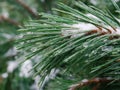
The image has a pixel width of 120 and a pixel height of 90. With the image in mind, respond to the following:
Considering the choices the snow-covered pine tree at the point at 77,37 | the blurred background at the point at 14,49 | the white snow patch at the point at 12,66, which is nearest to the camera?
the snow-covered pine tree at the point at 77,37

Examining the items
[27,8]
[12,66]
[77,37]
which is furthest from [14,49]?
[77,37]

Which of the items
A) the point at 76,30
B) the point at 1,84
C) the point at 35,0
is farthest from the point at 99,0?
the point at 1,84

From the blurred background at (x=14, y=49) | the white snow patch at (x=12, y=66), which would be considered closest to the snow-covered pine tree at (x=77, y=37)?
the blurred background at (x=14, y=49)

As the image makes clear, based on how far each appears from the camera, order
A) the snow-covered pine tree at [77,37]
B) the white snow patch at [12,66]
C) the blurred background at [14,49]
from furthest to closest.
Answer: the white snow patch at [12,66] < the blurred background at [14,49] < the snow-covered pine tree at [77,37]

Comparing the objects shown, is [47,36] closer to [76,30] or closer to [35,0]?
[76,30]

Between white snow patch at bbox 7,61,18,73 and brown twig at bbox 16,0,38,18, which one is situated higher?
brown twig at bbox 16,0,38,18

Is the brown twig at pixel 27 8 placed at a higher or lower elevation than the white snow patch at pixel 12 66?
higher

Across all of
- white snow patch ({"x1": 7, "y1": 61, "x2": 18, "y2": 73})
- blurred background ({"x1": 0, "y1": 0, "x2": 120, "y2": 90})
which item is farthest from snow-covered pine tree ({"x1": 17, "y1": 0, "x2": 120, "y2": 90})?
white snow patch ({"x1": 7, "y1": 61, "x2": 18, "y2": 73})

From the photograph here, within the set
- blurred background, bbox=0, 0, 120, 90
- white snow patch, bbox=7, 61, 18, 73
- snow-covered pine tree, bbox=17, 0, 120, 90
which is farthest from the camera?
white snow patch, bbox=7, 61, 18, 73

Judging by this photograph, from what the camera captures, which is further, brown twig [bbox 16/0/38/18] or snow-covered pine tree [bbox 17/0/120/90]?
brown twig [bbox 16/0/38/18]

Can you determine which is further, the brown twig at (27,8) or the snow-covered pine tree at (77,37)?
the brown twig at (27,8)

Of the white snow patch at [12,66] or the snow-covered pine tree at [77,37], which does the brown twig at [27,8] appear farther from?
the snow-covered pine tree at [77,37]

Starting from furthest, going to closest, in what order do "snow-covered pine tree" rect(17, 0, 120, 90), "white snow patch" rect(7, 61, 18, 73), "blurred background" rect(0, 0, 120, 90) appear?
1. "white snow patch" rect(7, 61, 18, 73)
2. "blurred background" rect(0, 0, 120, 90)
3. "snow-covered pine tree" rect(17, 0, 120, 90)

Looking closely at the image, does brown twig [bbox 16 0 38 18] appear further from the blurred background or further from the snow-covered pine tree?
the snow-covered pine tree
